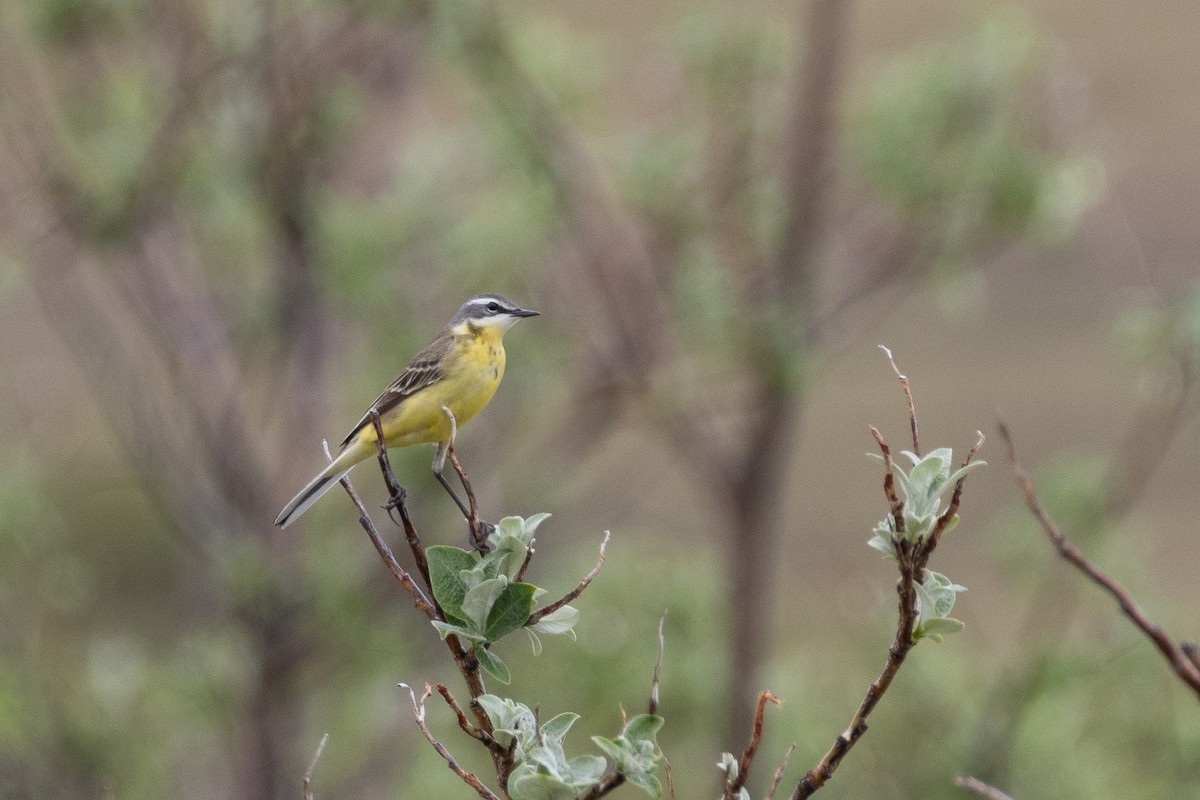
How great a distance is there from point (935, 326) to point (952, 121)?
11166 millimetres

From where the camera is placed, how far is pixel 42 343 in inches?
614

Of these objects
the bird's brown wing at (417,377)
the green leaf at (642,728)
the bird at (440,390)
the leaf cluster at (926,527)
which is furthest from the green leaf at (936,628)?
the bird's brown wing at (417,377)

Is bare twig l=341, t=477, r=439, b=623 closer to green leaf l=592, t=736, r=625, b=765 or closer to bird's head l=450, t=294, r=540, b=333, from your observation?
green leaf l=592, t=736, r=625, b=765

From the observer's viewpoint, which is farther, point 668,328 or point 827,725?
point 827,725

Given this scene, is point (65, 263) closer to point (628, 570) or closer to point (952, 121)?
point (628, 570)

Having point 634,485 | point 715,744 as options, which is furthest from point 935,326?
point 715,744

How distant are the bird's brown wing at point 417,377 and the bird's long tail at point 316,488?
4.3 inches

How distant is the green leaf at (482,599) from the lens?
1.88 m

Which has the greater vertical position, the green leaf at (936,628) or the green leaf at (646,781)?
the green leaf at (936,628)

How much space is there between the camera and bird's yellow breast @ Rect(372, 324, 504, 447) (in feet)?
12.5

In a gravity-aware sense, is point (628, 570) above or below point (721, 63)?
below

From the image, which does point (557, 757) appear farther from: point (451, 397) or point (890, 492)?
point (451, 397)

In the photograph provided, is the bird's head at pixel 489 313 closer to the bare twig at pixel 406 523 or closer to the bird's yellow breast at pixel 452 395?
the bird's yellow breast at pixel 452 395

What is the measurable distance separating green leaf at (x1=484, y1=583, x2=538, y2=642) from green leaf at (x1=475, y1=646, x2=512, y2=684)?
0.09 feet
